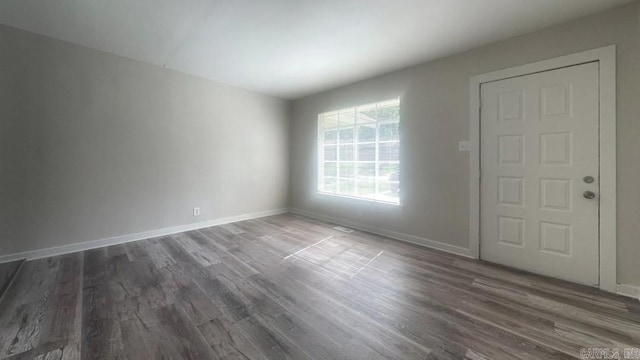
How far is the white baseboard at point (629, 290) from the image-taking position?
6.56ft

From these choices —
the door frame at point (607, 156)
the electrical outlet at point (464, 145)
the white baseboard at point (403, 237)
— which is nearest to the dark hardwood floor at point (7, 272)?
the white baseboard at point (403, 237)

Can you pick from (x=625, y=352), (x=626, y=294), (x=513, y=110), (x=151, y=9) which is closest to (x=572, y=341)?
(x=625, y=352)

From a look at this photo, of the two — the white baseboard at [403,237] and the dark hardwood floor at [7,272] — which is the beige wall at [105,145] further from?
the white baseboard at [403,237]

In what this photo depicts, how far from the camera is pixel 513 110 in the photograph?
102 inches

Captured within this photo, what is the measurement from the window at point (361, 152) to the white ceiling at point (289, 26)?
0.88 m

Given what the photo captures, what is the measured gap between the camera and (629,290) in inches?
80.0

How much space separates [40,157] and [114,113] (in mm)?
925

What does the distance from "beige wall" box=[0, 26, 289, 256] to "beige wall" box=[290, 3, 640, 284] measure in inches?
82.1

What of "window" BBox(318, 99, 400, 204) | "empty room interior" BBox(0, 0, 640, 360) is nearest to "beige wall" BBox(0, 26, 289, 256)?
"empty room interior" BBox(0, 0, 640, 360)

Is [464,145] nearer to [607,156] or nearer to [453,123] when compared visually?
[453,123]

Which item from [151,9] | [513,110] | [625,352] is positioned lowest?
[625,352]

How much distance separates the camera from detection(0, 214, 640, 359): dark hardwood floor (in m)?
1.46

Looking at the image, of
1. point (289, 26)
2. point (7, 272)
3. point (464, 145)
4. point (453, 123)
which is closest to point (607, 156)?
point (464, 145)

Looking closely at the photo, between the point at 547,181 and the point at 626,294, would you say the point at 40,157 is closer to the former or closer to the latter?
the point at 547,181
